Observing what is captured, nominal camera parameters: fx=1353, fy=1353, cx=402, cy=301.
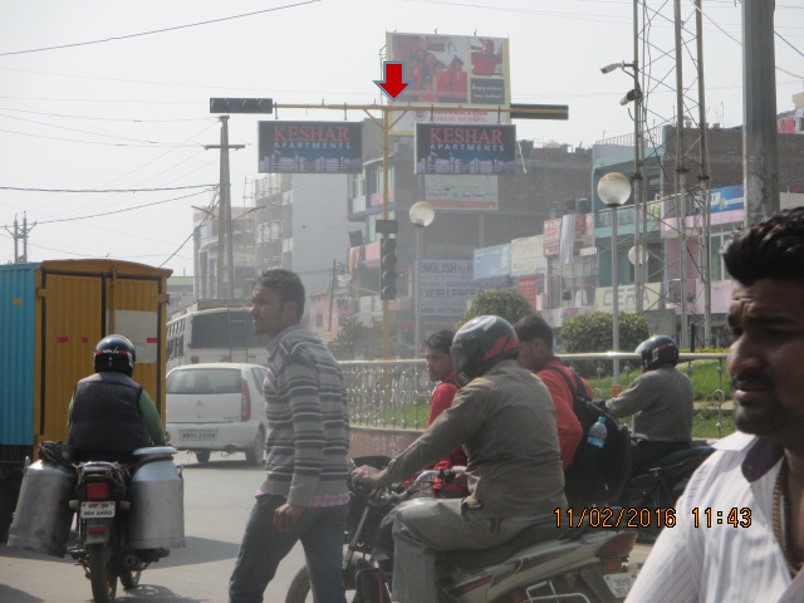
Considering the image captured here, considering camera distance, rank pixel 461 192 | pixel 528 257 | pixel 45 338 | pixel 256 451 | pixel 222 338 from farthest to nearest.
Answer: pixel 461 192 → pixel 528 257 → pixel 222 338 → pixel 256 451 → pixel 45 338

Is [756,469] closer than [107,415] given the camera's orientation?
Yes

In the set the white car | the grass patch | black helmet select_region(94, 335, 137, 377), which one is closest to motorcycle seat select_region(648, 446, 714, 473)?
the grass patch

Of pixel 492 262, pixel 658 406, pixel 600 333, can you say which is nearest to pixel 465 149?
pixel 600 333

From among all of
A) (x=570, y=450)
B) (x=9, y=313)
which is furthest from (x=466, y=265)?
(x=570, y=450)

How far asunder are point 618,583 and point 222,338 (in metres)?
31.6

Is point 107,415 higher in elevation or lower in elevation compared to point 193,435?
higher

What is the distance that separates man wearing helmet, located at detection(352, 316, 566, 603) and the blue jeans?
0.37 meters

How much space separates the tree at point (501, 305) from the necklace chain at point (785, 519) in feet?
86.7

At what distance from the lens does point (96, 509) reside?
809cm

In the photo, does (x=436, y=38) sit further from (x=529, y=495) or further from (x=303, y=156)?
(x=529, y=495)

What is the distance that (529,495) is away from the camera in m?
5.08

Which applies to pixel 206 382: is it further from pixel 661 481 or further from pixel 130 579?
pixel 661 481

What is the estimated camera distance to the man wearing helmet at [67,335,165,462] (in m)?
8.44

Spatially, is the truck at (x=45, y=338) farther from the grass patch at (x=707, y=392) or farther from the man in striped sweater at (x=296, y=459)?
the man in striped sweater at (x=296, y=459)
